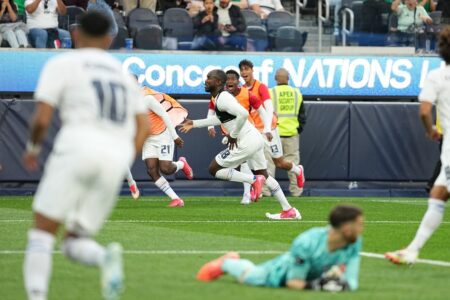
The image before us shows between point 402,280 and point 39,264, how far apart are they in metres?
3.96

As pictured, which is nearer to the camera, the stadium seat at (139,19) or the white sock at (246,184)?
the white sock at (246,184)

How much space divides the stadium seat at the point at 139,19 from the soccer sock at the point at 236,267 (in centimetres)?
1549

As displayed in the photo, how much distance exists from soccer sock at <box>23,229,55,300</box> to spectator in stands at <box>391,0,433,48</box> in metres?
19.0

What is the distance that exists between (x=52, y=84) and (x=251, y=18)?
59.0 ft

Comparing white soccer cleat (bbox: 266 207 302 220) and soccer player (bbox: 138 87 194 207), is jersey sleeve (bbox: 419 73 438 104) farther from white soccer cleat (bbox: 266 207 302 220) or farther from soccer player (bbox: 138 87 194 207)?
soccer player (bbox: 138 87 194 207)

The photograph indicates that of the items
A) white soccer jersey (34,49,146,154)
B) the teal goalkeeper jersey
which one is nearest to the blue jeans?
the teal goalkeeper jersey

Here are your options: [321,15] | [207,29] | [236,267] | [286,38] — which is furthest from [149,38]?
[236,267]

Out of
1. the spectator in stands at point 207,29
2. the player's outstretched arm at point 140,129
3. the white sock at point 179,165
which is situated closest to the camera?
the player's outstretched arm at point 140,129

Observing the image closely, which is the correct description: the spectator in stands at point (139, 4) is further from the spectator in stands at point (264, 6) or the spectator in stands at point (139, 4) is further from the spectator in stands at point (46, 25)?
the spectator in stands at point (264, 6)

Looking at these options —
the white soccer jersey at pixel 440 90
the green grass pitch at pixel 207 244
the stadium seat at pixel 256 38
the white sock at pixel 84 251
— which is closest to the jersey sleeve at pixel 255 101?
the green grass pitch at pixel 207 244

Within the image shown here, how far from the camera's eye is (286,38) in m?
26.4

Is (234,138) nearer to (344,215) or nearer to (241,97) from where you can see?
(241,97)

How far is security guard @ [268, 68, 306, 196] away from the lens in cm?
2438

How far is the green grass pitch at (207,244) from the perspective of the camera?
10.3 meters
